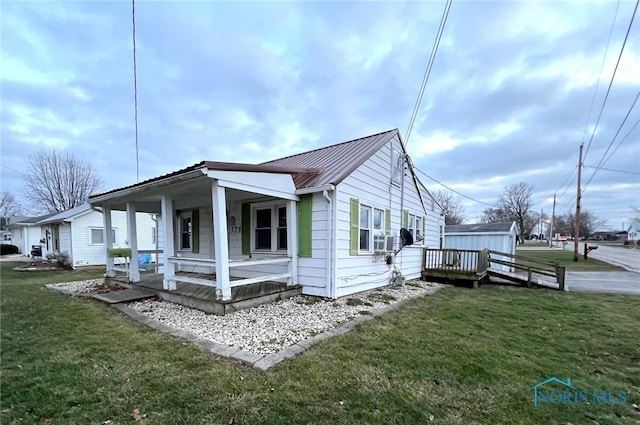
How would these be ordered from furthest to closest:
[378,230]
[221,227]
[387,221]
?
[387,221], [378,230], [221,227]

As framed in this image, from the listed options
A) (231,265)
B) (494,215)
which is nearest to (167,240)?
(231,265)

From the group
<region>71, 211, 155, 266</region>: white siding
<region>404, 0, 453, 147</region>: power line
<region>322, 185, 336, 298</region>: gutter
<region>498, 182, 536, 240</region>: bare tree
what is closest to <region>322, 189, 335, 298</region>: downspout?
<region>322, 185, 336, 298</region>: gutter

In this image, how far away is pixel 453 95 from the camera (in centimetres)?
1007

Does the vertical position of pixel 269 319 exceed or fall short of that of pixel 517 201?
it falls short

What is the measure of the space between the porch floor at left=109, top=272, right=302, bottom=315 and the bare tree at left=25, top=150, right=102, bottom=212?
1132 inches

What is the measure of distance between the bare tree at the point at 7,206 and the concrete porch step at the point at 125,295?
55.5 m

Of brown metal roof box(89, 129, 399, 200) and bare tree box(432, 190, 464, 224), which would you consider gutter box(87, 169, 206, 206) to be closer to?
brown metal roof box(89, 129, 399, 200)

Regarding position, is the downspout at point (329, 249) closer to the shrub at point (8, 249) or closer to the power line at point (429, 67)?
the power line at point (429, 67)

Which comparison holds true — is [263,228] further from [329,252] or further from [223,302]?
[223,302]

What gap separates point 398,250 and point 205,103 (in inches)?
427

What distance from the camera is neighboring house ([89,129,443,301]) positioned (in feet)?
19.2

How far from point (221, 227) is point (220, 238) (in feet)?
0.69

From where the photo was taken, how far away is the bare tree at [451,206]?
43531 millimetres

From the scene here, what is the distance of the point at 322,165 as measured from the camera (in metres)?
8.23
